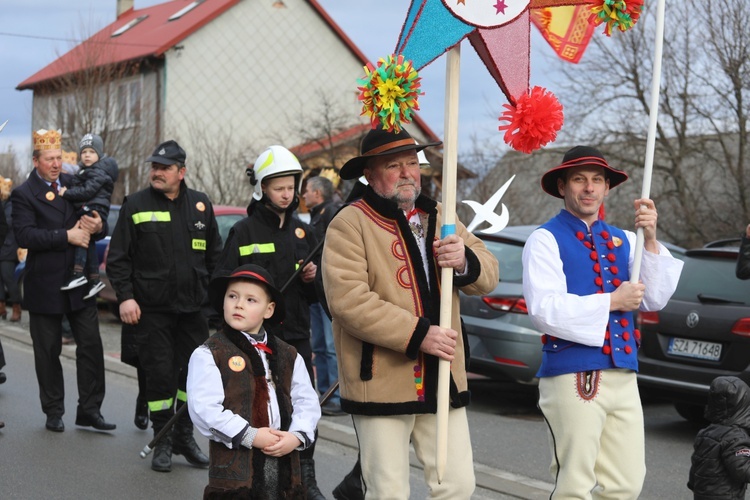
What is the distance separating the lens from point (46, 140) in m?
8.74

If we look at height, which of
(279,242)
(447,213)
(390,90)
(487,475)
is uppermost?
(390,90)

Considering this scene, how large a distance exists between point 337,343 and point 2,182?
954 centimetres

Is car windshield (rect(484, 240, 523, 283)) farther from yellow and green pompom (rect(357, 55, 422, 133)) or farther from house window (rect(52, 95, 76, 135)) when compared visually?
house window (rect(52, 95, 76, 135))

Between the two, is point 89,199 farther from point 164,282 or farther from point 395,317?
point 395,317

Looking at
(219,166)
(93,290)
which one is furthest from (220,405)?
(219,166)

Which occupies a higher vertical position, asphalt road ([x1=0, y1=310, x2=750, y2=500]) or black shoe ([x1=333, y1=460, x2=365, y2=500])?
black shoe ([x1=333, y1=460, x2=365, y2=500])

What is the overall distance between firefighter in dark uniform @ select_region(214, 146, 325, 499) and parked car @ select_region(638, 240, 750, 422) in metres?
3.26

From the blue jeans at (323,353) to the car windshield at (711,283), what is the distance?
305 centimetres

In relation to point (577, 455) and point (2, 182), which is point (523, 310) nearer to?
point (577, 455)

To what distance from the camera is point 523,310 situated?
31.3 ft

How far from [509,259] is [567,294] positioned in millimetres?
5112

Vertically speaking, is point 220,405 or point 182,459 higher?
point 220,405

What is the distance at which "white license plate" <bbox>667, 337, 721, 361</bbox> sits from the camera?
27.9 feet

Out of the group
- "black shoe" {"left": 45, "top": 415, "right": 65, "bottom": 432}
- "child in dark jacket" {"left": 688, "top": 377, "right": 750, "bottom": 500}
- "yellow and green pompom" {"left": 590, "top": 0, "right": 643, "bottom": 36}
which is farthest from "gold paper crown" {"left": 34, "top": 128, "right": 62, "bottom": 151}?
"child in dark jacket" {"left": 688, "top": 377, "right": 750, "bottom": 500}
